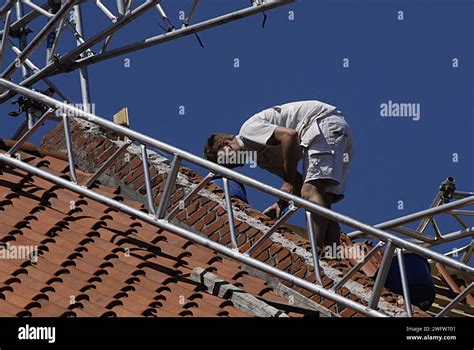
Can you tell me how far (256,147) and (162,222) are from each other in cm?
123

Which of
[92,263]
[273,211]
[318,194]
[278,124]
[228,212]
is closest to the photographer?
[92,263]

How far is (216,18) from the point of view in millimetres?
14383

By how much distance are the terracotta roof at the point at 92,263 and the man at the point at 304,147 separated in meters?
0.82

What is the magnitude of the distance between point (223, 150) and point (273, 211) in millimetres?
969

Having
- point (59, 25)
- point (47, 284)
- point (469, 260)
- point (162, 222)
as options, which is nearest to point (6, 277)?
point (47, 284)

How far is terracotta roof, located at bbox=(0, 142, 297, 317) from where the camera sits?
39.1 feet

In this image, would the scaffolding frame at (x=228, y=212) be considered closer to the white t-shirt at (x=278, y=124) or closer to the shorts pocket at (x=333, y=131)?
the white t-shirt at (x=278, y=124)

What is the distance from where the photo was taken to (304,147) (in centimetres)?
1393

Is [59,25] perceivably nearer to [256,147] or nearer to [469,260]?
[256,147]

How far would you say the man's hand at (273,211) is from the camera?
14.7 meters

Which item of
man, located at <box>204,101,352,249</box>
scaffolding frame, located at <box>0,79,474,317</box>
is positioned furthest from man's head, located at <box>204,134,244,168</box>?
scaffolding frame, located at <box>0,79,474,317</box>

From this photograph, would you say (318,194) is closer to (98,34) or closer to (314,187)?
(314,187)

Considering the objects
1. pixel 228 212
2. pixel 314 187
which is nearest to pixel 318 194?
pixel 314 187
